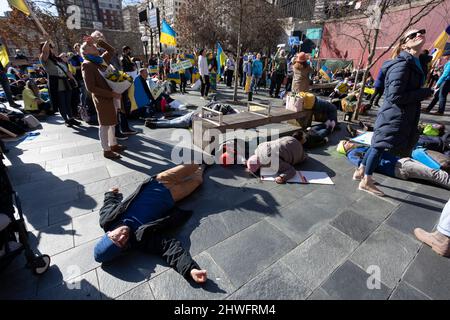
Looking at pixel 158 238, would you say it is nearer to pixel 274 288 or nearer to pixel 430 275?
pixel 274 288

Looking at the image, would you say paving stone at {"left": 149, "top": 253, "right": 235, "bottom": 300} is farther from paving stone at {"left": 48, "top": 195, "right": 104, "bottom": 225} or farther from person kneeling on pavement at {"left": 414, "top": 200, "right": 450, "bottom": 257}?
person kneeling on pavement at {"left": 414, "top": 200, "right": 450, "bottom": 257}

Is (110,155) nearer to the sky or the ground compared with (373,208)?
nearer to the sky

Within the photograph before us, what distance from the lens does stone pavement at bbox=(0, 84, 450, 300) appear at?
1.79m

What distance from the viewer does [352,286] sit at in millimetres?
1811

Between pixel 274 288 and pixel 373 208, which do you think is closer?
pixel 274 288

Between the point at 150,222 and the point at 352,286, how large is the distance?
1843mm

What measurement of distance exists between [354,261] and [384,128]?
169 centimetres

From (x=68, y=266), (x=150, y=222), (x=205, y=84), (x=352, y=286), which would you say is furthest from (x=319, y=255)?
(x=205, y=84)

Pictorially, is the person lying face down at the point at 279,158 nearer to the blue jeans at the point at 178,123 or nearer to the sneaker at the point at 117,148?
the sneaker at the point at 117,148

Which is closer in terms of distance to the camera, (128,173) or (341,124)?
(128,173)

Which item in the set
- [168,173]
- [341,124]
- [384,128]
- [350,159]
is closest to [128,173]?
[168,173]

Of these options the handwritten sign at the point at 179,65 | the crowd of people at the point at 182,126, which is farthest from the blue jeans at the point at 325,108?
the handwritten sign at the point at 179,65
